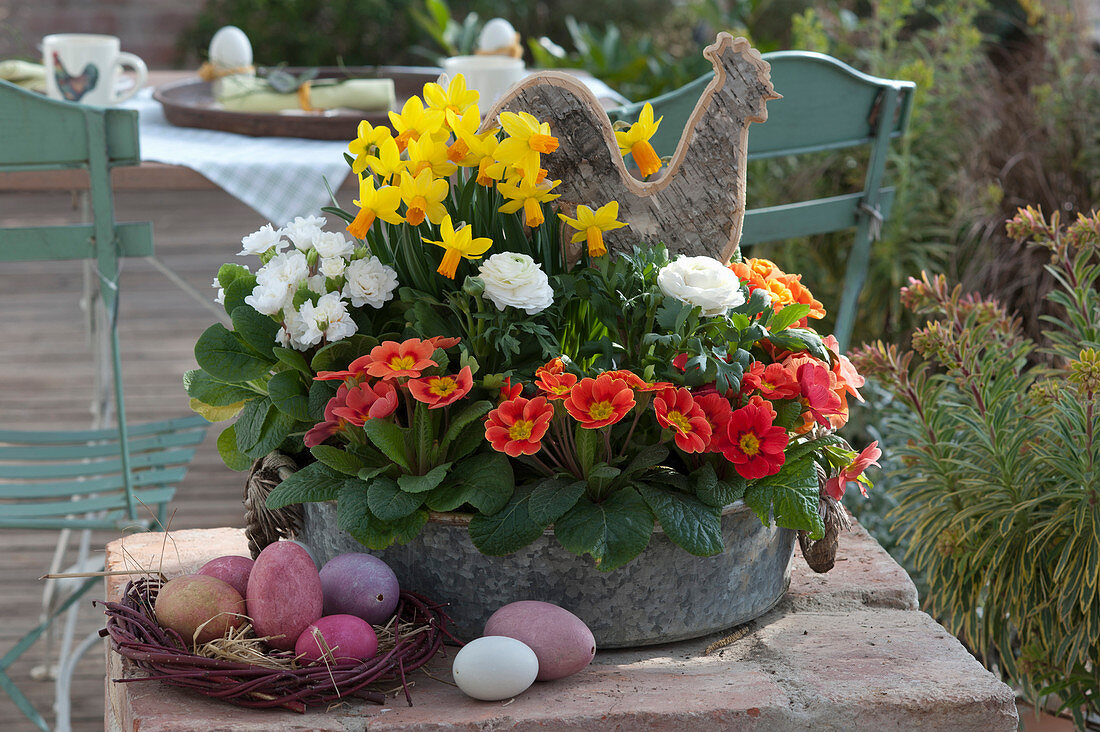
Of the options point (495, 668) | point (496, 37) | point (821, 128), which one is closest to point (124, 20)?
point (496, 37)

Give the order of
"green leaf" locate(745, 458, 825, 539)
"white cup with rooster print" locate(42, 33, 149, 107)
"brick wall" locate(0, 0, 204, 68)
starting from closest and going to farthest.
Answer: "green leaf" locate(745, 458, 825, 539) → "white cup with rooster print" locate(42, 33, 149, 107) → "brick wall" locate(0, 0, 204, 68)

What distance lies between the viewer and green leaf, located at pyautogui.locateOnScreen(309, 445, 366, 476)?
3.30ft

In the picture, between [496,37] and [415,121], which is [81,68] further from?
[415,121]

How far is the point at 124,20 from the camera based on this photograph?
571 cm

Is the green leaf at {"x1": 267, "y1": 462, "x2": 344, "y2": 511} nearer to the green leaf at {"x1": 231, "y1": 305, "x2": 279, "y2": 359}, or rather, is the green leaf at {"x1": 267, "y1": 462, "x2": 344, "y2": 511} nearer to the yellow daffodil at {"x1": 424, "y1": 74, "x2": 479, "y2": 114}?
the green leaf at {"x1": 231, "y1": 305, "x2": 279, "y2": 359}

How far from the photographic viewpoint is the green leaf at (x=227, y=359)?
3.53 feet

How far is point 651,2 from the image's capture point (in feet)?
18.5

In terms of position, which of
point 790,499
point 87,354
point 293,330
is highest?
point 293,330

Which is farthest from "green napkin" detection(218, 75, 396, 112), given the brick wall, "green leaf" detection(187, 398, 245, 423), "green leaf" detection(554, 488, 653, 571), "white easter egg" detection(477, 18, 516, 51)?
the brick wall

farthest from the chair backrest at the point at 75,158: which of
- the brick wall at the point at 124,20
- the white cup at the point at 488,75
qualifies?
the brick wall at the point at 124,20

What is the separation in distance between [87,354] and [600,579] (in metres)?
3.43

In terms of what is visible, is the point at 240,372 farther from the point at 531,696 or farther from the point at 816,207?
the point at 816,207

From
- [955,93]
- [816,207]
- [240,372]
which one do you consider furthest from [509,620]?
[955,93]

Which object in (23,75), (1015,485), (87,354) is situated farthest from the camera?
(87,354)
